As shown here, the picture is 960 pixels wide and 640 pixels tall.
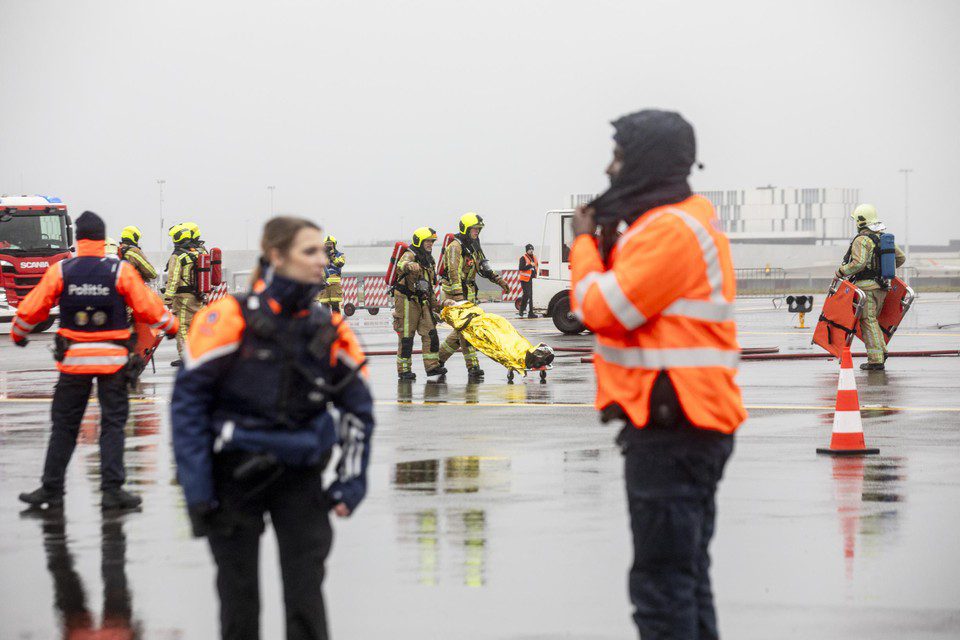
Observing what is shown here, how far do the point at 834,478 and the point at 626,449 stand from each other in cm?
527

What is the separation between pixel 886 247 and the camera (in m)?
18.6

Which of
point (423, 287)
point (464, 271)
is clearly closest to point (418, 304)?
point (423, 287)

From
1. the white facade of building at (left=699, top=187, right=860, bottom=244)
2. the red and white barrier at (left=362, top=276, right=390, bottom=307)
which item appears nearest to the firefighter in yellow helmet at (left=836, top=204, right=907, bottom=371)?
the red and white barrier at (left=362, top=276, right=390, bottom=307)

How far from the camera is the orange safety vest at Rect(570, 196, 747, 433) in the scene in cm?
469

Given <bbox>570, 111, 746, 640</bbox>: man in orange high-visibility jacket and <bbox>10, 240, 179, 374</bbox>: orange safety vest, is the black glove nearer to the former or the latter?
<bbox>10, 240, 179, 374</bbox>: orange safety vest

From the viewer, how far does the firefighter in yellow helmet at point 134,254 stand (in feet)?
60.7

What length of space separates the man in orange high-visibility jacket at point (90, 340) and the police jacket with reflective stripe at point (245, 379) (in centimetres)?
431

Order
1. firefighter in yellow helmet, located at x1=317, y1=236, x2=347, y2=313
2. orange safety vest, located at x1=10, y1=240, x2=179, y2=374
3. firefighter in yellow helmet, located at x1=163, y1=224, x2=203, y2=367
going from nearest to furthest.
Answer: orange safety vest, located at x1=10, y1=240, x2=179, y2=374 < firefighter in yellow helmet, located at x1=163, y1=224, x2=203, y2=367 < firefighter in yellow helmet, located at x1=317, y1=236, x2=347, y2=313

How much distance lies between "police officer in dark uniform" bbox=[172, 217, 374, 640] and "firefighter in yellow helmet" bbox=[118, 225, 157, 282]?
556 inches

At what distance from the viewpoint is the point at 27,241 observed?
112 ft

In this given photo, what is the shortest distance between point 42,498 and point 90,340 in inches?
40.5

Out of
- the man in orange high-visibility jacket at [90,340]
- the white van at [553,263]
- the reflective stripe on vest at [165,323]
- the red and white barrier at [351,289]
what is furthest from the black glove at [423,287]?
the red and white barrier at [351,289]

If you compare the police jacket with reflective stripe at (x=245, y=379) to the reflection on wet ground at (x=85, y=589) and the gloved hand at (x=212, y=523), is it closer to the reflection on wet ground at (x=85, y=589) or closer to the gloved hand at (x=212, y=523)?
the gloved hand at (x=212, y=523)

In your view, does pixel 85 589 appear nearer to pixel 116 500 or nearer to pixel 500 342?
pixel 116 500
